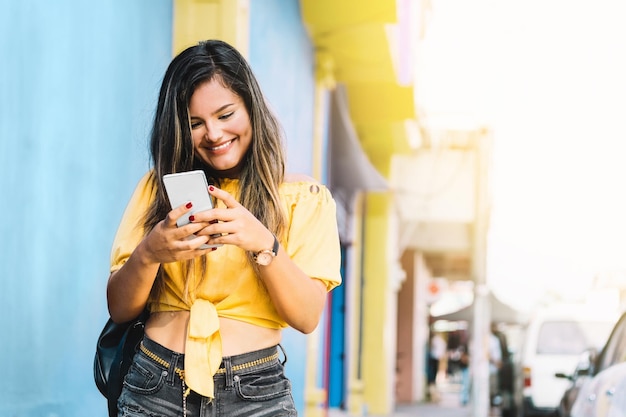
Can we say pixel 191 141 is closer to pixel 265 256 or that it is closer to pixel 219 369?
pixel 265 256

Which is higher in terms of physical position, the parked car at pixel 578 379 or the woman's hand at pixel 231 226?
the woman's hand at pixel 231 226

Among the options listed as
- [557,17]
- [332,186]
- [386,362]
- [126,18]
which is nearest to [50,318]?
[126,18]

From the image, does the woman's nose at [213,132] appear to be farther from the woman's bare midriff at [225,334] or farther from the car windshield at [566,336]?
the car windshield at [566,336]

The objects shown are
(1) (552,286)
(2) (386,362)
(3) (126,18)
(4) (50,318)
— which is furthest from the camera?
(1) (552,286)

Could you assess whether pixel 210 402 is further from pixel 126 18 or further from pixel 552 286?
pixel 552 286

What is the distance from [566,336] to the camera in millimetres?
13867

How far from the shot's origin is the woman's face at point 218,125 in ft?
7.92

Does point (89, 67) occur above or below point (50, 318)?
above

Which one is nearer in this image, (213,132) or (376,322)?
(213,132)

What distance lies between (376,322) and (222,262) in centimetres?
1294

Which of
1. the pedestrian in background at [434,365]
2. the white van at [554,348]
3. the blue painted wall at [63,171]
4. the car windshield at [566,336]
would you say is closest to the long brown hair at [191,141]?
the blue painted wall at [63,171]

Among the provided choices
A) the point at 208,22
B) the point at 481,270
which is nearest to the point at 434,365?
the point at 481,270

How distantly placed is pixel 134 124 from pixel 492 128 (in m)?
12.1

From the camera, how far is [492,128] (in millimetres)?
15938
